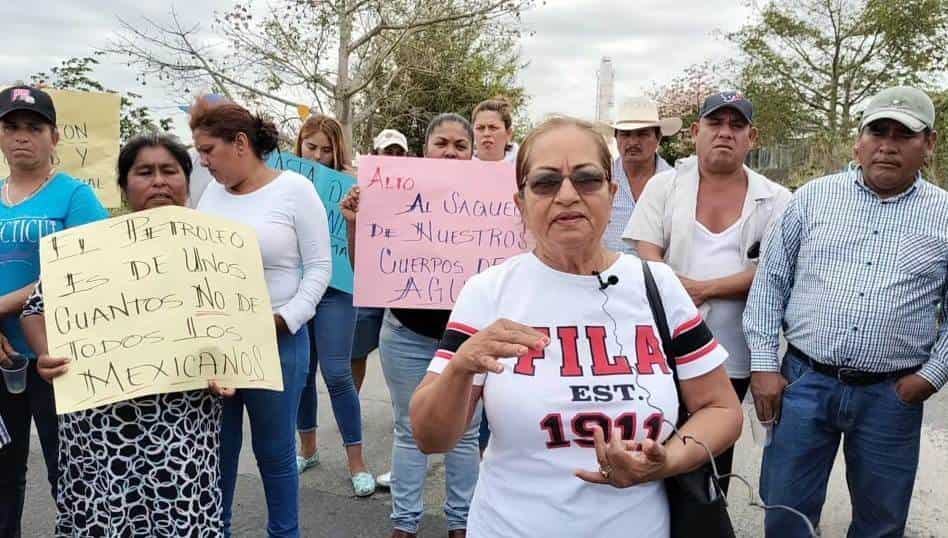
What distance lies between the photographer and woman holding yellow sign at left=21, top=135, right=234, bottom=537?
7.20ft

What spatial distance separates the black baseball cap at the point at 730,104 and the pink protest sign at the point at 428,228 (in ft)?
3.07

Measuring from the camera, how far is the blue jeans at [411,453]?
318 cm

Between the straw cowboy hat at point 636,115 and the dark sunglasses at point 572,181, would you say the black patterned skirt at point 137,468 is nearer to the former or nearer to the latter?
the dark sunglasses at point 572,181

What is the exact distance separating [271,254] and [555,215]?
4.83ft

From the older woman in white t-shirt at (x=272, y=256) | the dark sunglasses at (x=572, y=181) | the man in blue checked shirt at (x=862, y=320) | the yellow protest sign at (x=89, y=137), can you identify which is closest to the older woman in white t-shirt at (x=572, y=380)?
the dark sunglasses at (x=572, y=181)

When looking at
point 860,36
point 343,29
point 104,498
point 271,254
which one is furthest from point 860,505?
point 860,36

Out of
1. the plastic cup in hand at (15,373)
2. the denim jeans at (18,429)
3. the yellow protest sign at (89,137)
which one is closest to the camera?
the plastic cup in hand at (15,373)

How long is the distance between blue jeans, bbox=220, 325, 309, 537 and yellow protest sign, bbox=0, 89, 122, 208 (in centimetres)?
216

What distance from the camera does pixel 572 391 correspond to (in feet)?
5.20

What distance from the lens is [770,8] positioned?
69.8 ft

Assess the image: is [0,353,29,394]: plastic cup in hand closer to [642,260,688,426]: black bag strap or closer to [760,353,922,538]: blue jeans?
[642,260,688,426]: black bag strap

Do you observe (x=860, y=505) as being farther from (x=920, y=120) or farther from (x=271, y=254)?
(x=271, y=254)

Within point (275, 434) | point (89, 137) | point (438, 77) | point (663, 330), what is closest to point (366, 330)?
point (275, 434)

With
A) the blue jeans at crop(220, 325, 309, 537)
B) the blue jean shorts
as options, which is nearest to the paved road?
the blue jean shorts
